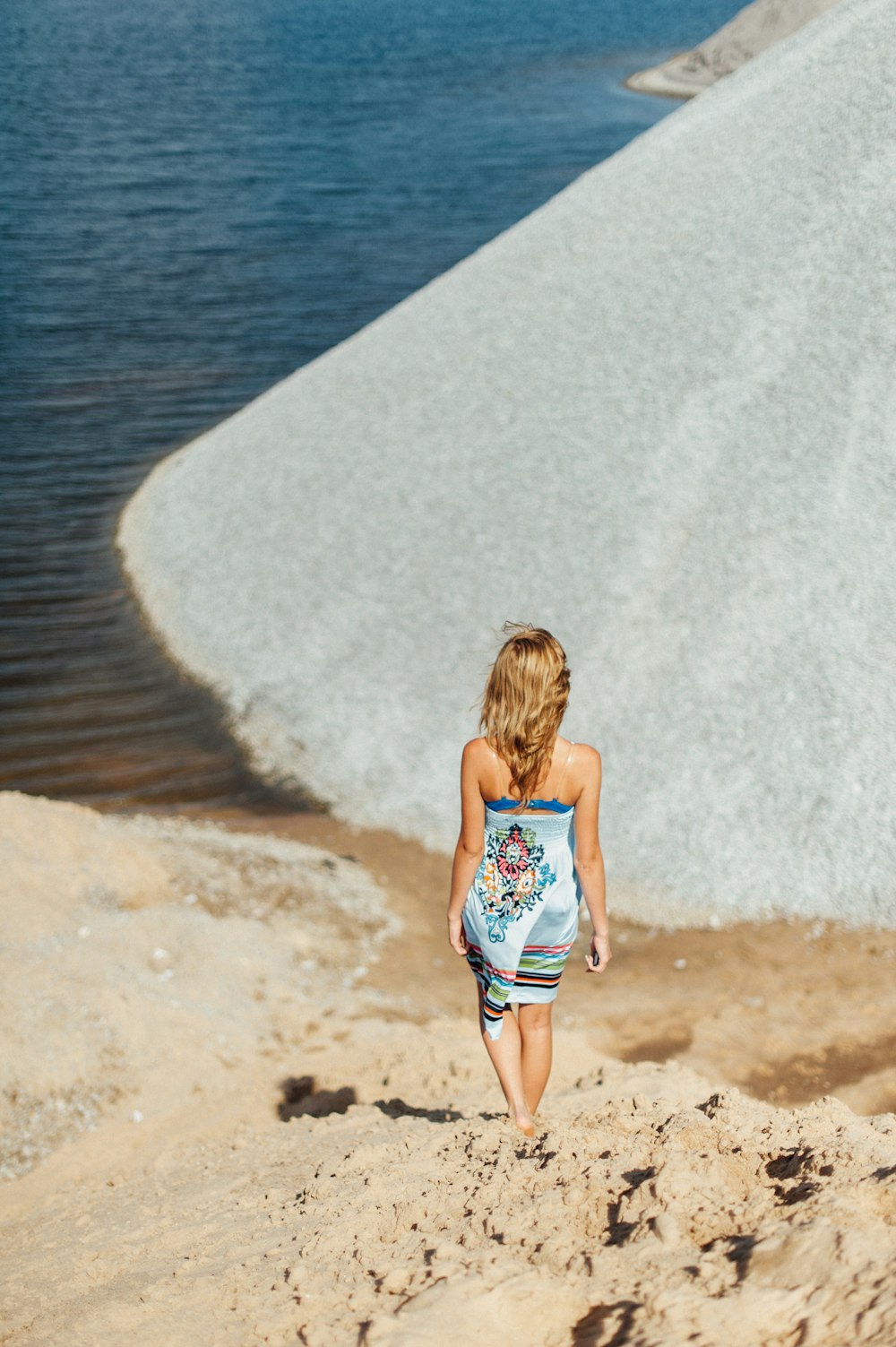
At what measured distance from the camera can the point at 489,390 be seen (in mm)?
9617

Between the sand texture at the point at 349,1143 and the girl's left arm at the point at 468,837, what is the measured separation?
2.71 ft

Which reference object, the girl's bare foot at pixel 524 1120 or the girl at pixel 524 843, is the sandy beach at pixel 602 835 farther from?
the girl at pixel 524 843

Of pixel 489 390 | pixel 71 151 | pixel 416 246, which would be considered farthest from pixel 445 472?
pixel 71 151

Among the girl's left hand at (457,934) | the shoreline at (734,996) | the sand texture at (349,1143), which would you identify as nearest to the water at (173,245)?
the sand texture at (349,1143)

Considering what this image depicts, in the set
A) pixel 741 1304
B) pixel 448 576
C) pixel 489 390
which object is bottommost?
pixel 448 576

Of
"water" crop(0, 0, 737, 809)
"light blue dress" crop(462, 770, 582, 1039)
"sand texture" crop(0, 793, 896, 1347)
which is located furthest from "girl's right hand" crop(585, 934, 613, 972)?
"water" crop(0, 0, 737, 809)

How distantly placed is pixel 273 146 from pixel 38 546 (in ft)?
71.2

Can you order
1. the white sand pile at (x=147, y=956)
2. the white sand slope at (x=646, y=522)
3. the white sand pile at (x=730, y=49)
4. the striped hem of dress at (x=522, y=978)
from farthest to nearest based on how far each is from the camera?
the white sand pile at (x=730, y=49) → the white sand slope at (x=646, y=522) → the white sand pile at (x=147, y=956) → the striped hem of dress at (x=522, y=978)

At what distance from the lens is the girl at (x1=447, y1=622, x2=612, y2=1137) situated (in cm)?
327

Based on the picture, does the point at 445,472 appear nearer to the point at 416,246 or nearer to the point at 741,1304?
the point at 741,1304

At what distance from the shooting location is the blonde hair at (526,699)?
323 cm

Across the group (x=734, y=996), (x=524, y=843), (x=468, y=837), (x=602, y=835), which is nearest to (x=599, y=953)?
(x=524, y=843)

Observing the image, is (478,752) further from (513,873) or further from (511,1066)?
(511,1066)

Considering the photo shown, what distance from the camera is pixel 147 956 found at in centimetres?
598
